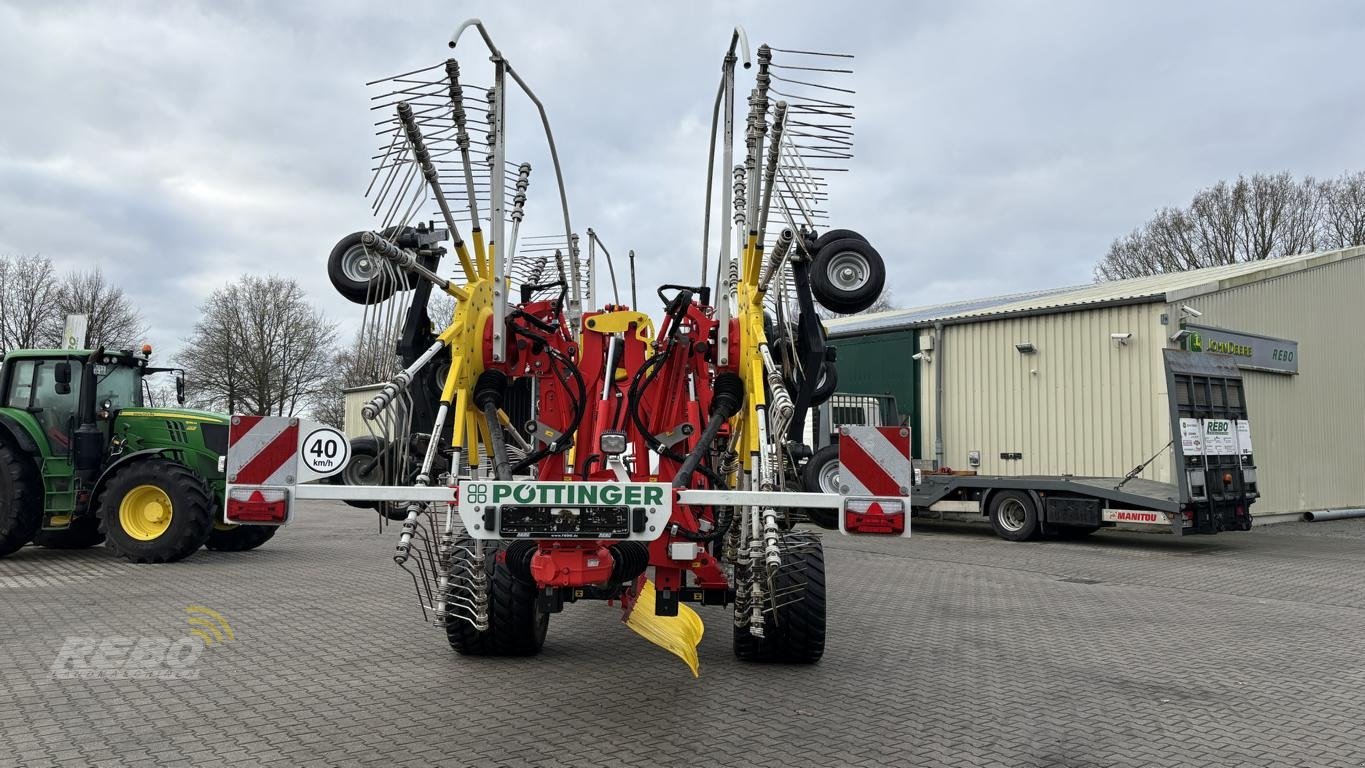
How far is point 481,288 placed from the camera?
5406 mm

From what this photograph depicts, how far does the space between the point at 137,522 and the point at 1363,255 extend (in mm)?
22664

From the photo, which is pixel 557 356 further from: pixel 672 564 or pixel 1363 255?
pixel 1363 255

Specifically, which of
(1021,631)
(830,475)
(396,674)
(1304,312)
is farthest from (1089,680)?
(1304,312)

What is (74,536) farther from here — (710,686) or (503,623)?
(710,686)

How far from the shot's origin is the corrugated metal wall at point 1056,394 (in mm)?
15445

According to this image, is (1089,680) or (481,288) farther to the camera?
(1089,680)

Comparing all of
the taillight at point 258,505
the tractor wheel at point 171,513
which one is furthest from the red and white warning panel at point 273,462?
the tractor wheel at point 171,513

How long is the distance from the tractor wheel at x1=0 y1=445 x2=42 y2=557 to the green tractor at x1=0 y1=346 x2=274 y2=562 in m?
0.01

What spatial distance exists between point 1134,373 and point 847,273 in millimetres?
11631

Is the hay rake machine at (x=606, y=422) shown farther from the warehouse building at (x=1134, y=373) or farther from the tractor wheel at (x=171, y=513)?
the warehouse building at (x=1134, y=373)

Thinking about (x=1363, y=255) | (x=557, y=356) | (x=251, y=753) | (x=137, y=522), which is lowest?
(x=251, y=753)

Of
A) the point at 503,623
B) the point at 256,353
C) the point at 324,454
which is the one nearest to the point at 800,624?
the point at 503,623

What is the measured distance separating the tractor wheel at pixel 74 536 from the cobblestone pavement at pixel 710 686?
2.20m

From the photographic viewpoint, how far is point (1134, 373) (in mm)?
15562
